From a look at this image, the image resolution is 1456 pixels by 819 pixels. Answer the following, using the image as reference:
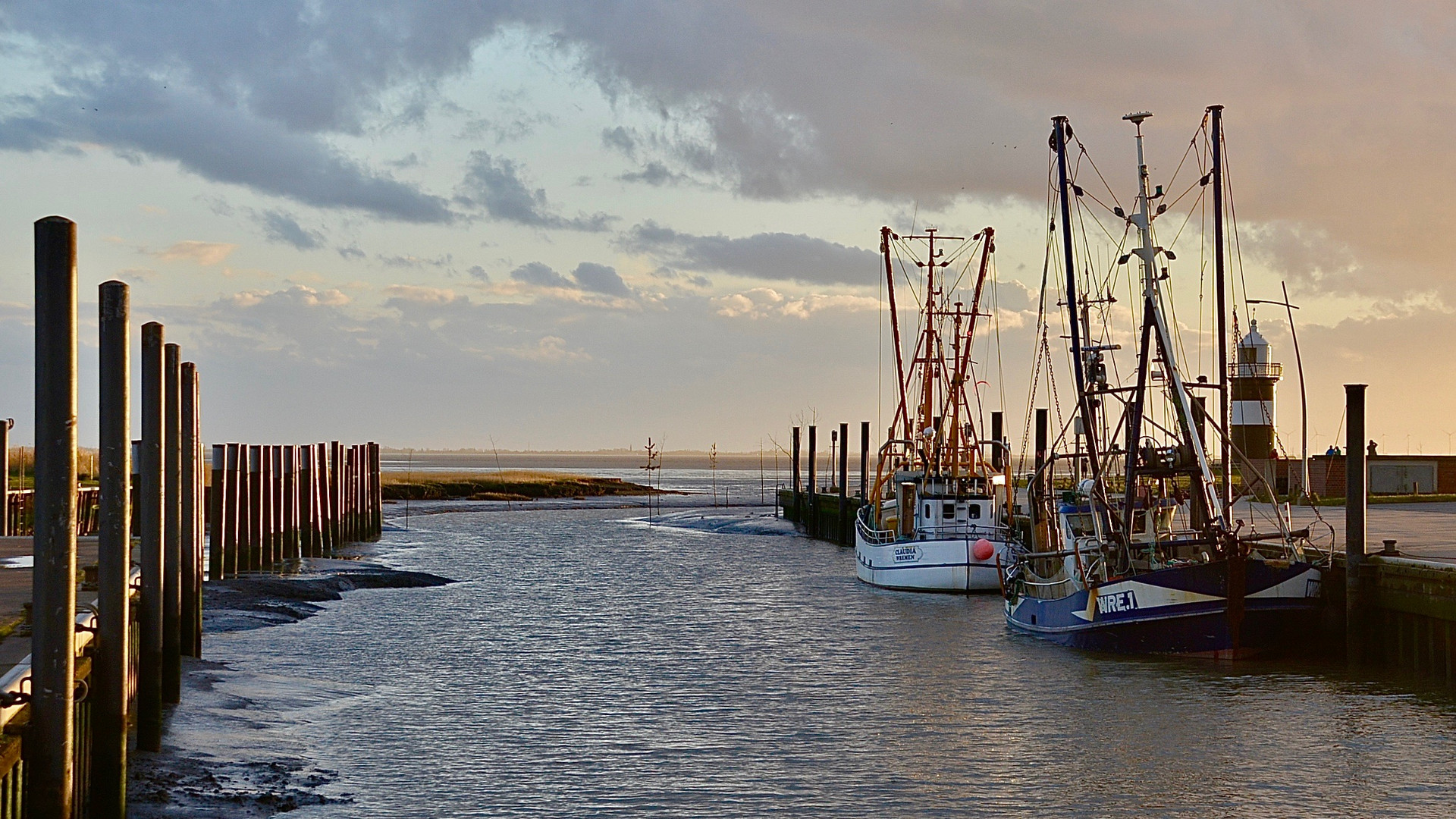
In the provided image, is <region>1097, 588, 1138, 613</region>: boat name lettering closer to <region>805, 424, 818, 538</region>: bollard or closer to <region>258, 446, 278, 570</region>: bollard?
<region>258, 446, 278, 570</region>: bollard

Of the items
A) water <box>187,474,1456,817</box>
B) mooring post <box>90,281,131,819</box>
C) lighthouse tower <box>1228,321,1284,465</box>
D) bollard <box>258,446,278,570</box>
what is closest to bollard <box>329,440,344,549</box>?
bollard <box>258,446,278,570</box>

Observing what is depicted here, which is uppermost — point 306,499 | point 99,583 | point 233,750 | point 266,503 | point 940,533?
point 99,583

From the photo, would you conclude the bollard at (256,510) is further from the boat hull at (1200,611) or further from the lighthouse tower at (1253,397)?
the lighthouse tower at (1253,397)

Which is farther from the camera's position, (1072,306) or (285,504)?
(285,504)

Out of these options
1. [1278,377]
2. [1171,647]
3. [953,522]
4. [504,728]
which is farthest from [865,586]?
[1278,377]

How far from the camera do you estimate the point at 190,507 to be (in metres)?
19.7

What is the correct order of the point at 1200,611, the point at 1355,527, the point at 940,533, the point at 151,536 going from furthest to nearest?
the point at 940,533 → the point at 1200,611 → the point at 1355,527 → the point at 151,536

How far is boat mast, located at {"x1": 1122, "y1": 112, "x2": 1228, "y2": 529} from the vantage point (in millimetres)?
26281

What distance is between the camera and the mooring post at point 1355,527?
22.2m

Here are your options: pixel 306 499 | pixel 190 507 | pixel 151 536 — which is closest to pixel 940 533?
pixel 306 499

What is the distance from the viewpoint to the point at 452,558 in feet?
170

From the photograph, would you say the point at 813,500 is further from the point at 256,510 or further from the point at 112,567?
the point at 112,567

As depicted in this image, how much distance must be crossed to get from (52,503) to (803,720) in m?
12.2

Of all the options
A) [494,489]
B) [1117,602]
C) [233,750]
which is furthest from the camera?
[494,489]
